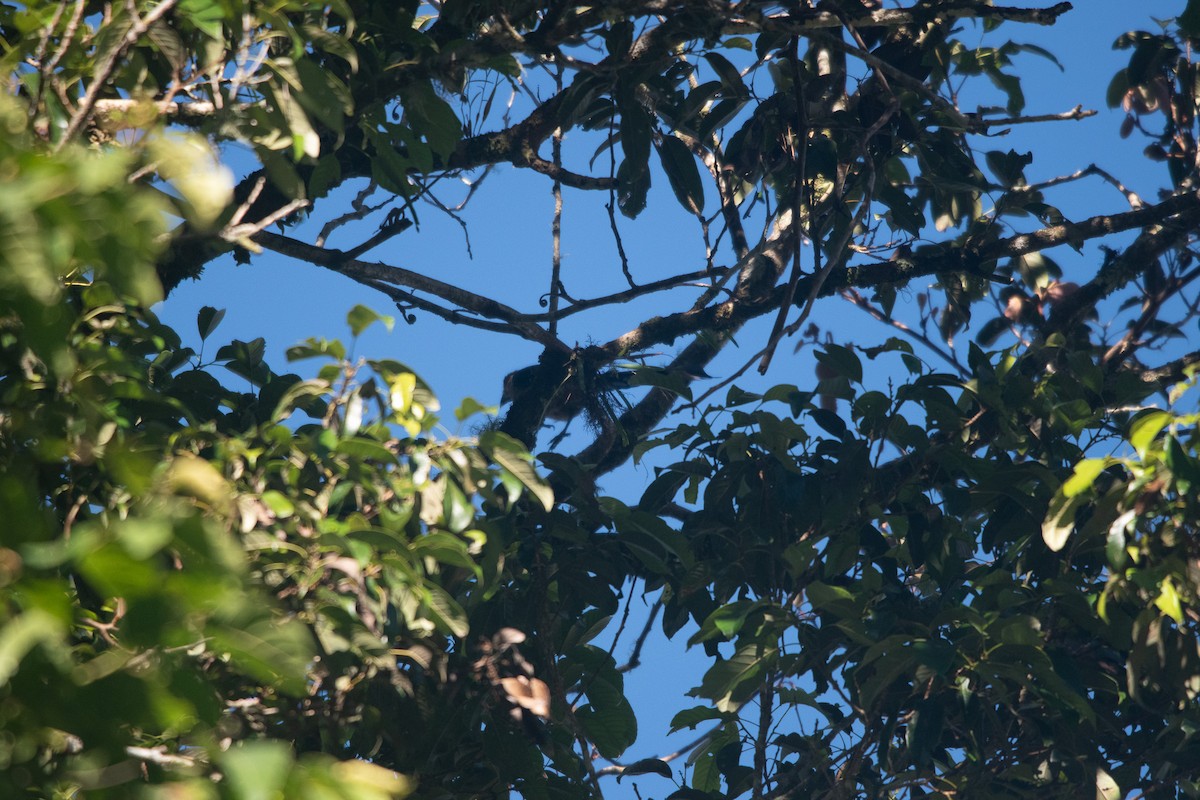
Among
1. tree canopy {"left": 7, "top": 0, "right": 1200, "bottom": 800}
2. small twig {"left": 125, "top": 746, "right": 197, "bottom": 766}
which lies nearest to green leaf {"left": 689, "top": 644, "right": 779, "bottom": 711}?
tree canopy {"left": 7, "top": 0, "right": 1200, "bottom": 800}

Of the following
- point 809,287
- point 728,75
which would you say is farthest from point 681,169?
point 809,287

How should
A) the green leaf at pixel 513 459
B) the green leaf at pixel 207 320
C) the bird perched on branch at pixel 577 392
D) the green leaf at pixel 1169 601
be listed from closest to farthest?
the green leaf at pixel 513 459 → the green leaf at pixel 1169 601 → the green leaf at pixel 207 320 → the bird perched on branch at pixel 577 392

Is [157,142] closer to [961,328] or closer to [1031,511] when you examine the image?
[1031,511]

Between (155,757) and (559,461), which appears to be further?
(559,461)

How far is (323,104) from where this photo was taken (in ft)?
5.01

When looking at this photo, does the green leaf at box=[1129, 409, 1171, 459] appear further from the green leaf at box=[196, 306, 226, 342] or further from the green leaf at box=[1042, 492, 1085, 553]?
the green leaf at box=[196, 306, 226, 342]

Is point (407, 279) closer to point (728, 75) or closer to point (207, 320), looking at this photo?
point (207, 320)

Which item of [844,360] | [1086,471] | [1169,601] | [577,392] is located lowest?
[1169,601]

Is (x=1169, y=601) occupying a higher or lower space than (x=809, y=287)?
lower

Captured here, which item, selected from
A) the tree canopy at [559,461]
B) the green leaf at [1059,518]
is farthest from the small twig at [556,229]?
the green leaf at [1059,518]

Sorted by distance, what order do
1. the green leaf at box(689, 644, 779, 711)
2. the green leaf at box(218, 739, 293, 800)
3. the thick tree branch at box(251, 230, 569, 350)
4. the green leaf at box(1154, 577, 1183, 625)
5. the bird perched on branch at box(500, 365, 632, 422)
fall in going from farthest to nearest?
the bird perched on branch at box(500, 365, 632, 422) → the thick tree branch at box(251, 230, 569, 350) → the green leaf at box(689, 644, 779, 711) → the green leaf at box(1154, 577, 1183, 625) → the green leaf at box(218, 739, 293, 800)

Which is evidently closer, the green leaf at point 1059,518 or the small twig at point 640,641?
the green leaf at point 1059,518

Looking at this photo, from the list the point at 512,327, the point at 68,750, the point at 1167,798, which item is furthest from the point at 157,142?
the point at 1167,798

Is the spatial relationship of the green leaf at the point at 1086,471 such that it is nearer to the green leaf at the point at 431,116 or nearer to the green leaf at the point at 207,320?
the green leaf at the point at 431,116
